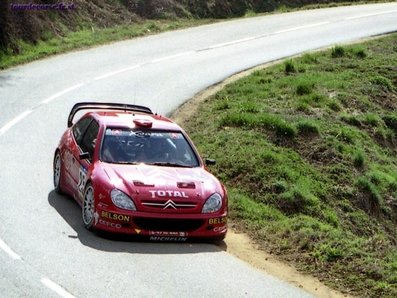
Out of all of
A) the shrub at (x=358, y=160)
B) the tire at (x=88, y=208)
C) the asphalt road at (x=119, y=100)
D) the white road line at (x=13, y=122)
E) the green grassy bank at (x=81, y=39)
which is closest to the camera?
the asphalt road at (x=119, y=100)

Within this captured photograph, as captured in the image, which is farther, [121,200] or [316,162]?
[316,162]

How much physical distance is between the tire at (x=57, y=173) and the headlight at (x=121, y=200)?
241cm

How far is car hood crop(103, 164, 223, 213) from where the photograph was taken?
1121 cm

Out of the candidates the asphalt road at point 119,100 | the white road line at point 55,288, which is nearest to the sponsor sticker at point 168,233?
the asphalt road at point 119,100

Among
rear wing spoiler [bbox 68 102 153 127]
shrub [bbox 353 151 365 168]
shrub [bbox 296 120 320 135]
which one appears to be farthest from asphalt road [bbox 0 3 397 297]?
shrub [bbox 353 151 365 168]

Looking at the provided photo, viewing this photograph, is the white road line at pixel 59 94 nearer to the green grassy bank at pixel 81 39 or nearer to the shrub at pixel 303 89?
the green grassy bank at pixel 81 39

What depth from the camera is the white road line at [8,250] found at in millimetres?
10227

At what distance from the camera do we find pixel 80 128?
13578 mm

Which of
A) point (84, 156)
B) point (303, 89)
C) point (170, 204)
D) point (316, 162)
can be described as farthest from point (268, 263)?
point (303, 89)

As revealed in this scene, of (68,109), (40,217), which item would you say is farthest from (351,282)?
(68,109)

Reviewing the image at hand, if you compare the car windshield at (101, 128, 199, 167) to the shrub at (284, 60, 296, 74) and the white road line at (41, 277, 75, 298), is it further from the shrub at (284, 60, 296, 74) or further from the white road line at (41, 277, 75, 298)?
the shrub at (284, 60, 296, 74)

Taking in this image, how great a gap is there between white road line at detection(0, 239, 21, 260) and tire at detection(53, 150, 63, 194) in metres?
2.67

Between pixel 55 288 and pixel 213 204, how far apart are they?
10.0ft

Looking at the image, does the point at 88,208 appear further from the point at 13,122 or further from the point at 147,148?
the point at 13,122
